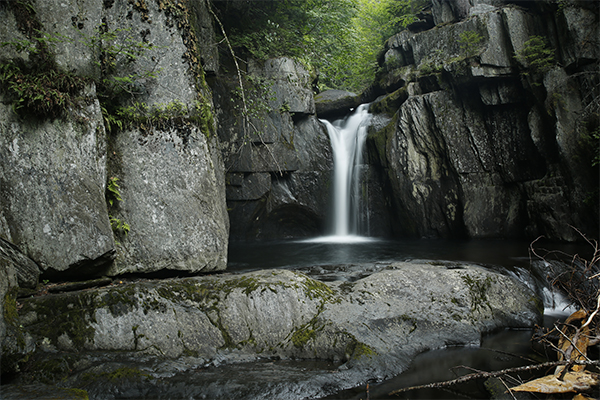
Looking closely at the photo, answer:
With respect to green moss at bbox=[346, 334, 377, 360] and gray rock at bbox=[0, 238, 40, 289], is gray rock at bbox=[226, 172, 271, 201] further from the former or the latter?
green moss at bbox=[346, 334, 377, 360]

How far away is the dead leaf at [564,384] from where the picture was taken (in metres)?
2.71

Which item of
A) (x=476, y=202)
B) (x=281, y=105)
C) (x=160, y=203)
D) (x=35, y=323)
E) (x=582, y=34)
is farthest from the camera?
(x=281, y=105)

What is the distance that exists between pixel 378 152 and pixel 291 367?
1028cm

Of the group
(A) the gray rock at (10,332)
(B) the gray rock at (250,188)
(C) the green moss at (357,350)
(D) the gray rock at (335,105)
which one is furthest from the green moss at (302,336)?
(D) the gray rock at (335,105)

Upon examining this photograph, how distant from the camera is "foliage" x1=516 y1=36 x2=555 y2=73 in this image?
9445 millimetres

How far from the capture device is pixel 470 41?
35.0 feet

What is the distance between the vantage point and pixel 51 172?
4.38m

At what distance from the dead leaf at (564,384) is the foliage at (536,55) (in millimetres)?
9354

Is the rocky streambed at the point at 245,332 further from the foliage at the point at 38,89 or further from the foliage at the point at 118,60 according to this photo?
the foliage at the point at 118,60

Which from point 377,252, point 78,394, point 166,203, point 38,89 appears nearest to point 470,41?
point 377,252

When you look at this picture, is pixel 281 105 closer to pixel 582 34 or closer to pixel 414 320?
pixel 582 34

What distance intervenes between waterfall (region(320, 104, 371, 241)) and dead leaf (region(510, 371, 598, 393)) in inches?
398

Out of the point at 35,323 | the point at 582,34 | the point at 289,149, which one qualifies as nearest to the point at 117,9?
the point at 35,323

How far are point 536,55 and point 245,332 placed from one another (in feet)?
34.8
